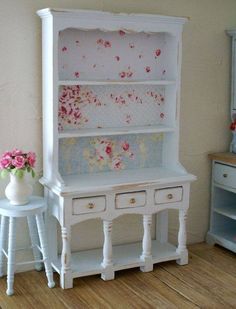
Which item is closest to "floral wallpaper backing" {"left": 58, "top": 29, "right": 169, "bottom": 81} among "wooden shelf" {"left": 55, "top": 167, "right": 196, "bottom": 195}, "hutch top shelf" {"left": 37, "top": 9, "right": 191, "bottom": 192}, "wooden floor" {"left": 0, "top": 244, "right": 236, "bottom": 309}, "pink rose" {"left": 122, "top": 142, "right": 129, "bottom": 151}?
"hutch top shelf" {"left": 37, "top": 9, "right": 191, "bottom": 192}

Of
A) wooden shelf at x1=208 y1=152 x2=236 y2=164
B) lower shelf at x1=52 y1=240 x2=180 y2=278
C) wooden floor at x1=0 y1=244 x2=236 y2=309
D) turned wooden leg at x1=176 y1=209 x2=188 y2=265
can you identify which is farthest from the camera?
wooden shelf at x1=208 y1=152 x2=236 y2=164

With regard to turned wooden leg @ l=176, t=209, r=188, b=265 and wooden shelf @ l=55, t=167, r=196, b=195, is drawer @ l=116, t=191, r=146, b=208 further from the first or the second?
turned wooden leg @ l=176, t=209, r=188, b=265

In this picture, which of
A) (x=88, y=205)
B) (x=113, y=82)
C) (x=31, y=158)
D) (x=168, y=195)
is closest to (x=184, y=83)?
(x=113, y=82)

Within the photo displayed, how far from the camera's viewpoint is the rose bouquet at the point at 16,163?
3.32 m

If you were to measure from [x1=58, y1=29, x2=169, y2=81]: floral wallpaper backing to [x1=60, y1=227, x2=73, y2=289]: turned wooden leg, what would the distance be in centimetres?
105

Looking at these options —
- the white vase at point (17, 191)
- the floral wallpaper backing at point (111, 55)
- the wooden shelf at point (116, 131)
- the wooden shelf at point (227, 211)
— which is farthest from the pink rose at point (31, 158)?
the wooden shelf at point (227, 211)

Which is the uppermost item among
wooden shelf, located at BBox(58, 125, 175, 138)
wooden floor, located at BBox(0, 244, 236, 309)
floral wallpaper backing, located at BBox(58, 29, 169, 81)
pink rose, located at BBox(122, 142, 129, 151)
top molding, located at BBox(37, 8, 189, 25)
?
top molding, located at BBox(37, 8, 189, 25)

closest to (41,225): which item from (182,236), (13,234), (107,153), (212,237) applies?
(13,234)

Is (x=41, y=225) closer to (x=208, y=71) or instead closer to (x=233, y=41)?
(x=208, y=71)

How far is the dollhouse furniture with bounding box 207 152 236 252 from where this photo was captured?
4.06 meters

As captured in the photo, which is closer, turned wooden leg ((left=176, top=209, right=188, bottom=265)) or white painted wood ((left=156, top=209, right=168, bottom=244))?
turned wooden leg ((left=176, top=209, right=188, bottom=265))

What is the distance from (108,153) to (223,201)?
3.67ft

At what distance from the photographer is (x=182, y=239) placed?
3.83 m

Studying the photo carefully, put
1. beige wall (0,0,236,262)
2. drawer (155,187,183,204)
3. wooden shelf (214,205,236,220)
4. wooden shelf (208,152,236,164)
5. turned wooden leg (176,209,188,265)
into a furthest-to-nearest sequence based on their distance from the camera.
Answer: wooden shelf (214,205,236,220) → wooden shelf (208,152,236,164) → turned wooden leg (176,209,188,265) → drawer (155,187,183,204) → beige wall (0,0,236,262)
